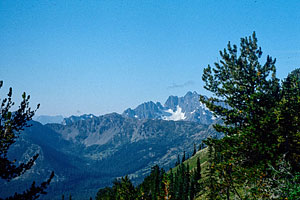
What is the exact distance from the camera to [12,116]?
45.2 feet

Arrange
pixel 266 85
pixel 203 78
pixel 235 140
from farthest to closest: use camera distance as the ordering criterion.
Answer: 1. pixel 203 78
2. pixel 266 85
3. pixel 235 140

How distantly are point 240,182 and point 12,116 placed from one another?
14.3 meters

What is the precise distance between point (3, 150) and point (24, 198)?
3.30m

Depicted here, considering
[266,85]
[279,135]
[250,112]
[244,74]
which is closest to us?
[279,135]

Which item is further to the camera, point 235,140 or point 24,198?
point 235,140

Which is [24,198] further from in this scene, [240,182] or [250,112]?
[250,112]

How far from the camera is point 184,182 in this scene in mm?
104500

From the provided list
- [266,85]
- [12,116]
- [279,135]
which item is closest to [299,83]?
[266,85]

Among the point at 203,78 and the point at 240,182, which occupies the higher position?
the point at 203,78

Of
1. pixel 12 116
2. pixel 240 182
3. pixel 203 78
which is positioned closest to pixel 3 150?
pixel 12 116

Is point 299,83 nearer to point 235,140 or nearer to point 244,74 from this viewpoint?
point 244,74

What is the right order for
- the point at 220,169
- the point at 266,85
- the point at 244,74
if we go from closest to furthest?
1. the point at 220,169
2. the point at 266,85
3. the point at 244,74

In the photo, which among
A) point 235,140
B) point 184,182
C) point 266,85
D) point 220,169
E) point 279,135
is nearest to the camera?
point 220,169

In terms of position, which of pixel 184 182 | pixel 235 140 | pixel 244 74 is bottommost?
pixel 184 182
